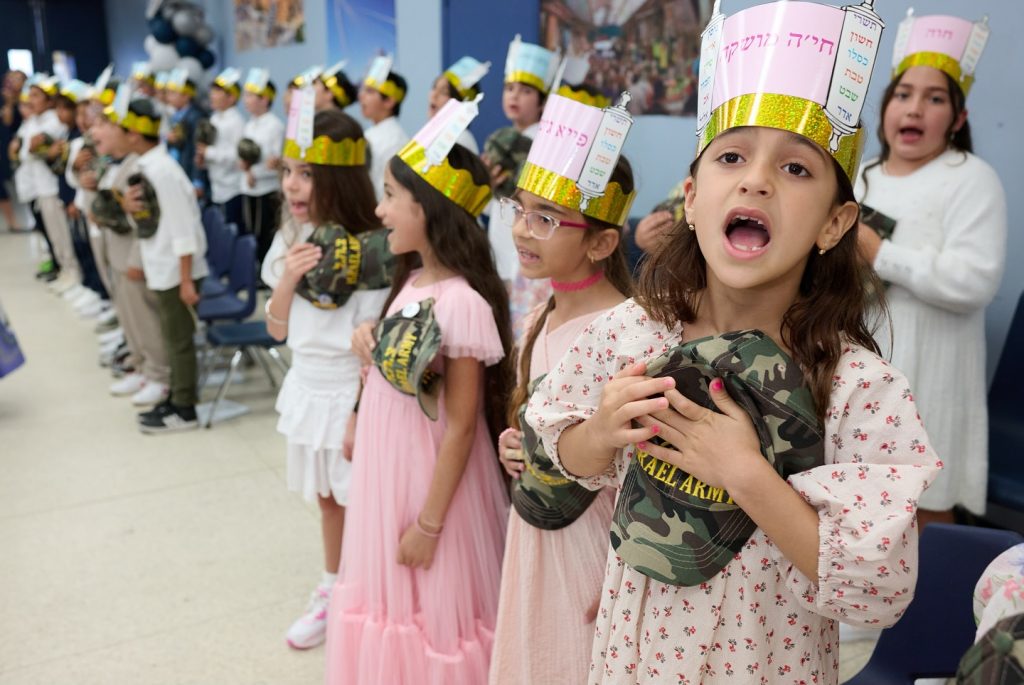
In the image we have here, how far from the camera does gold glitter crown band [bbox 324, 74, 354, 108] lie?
5.60 metres

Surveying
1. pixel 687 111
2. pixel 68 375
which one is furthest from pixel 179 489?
pixel 687 111

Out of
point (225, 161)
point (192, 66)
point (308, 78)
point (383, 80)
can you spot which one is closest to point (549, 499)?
point (308, 78)

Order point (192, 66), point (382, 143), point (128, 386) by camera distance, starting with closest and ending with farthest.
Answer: point (128, 386) < point (382, 143) < point (192, 66)

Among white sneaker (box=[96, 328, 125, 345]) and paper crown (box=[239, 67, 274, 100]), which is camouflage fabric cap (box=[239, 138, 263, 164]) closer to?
paper crown (box=[239, 67, 274, 100])

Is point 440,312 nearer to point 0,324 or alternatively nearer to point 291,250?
point 291,250

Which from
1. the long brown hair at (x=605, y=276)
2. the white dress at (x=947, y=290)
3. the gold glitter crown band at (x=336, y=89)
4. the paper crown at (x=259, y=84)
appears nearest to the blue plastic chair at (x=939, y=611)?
the long brown hair at (x=605, y=276)

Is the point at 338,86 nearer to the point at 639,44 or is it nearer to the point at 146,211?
the point at 146,211

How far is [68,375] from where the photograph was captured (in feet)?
17.1

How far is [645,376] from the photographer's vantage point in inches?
38.5

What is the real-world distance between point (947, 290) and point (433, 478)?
144 cm

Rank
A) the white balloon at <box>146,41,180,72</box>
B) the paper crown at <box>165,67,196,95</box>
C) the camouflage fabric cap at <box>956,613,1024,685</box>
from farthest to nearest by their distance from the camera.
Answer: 1. the white balloon at <box>146,41,180,72</box>
2. the paper crown at <box>165,67,196,95</box>
3. the camouflage fabric cap at <box>956,613,1024,685</box>

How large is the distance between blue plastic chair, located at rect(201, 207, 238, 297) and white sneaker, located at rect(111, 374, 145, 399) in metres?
0.63

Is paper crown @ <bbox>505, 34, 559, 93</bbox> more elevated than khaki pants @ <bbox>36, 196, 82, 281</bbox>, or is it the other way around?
paper crown @ <bbox>505, 34, 559, 93</bbox>

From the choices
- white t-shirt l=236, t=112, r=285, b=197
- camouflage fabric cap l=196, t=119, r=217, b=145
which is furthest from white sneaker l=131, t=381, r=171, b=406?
camouflage fabric cap l=196, t=119, r=217, b=145
